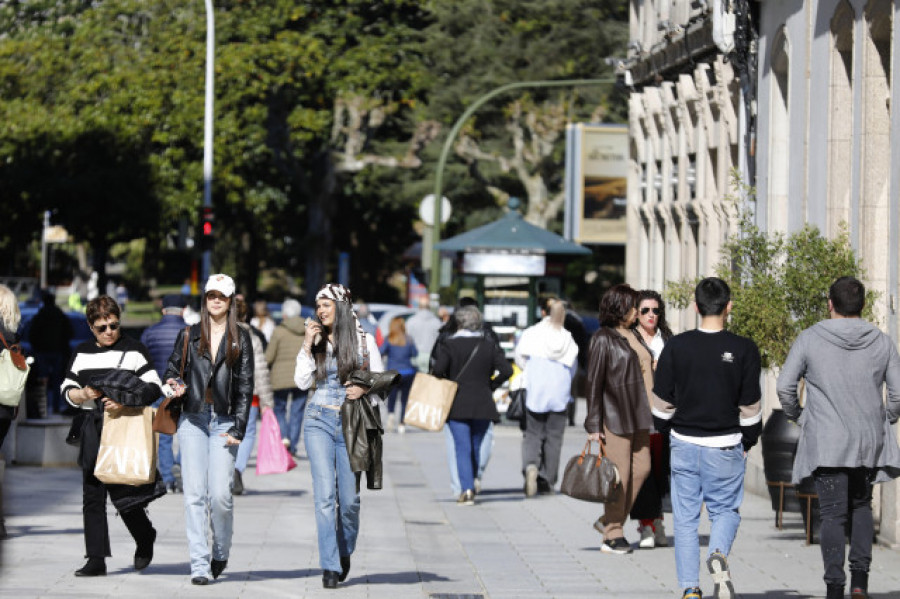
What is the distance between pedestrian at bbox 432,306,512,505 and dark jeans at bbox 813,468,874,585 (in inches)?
264

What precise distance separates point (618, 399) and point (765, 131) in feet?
26.3

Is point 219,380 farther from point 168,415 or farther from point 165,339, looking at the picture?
point 165,339

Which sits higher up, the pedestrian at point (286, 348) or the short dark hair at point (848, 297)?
the short dark hair at point (848, 297)

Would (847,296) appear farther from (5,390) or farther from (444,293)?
(444,293)

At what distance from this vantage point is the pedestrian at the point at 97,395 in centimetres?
1094

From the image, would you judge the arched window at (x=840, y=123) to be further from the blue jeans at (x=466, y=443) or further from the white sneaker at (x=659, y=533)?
the white sneaker at (x=659, y=533)

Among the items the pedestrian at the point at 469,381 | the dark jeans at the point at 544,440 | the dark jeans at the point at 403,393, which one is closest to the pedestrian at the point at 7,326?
the pedestrian at the point at 469,381

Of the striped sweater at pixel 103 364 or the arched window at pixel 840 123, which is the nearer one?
the striped sweater at pixel 103 364

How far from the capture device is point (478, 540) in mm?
13922

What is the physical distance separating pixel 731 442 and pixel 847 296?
0.94 metres

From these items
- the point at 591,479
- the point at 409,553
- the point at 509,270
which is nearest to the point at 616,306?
the point at 591,479

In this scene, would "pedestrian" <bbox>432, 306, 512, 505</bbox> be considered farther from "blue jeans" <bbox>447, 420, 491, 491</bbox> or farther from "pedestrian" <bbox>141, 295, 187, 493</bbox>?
"pedestrian" <bbox>141, 295, 187, 493</bbox>

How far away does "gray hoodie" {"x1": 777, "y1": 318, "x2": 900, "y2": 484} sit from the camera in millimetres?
9742

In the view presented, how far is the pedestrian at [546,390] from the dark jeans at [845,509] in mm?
7137
